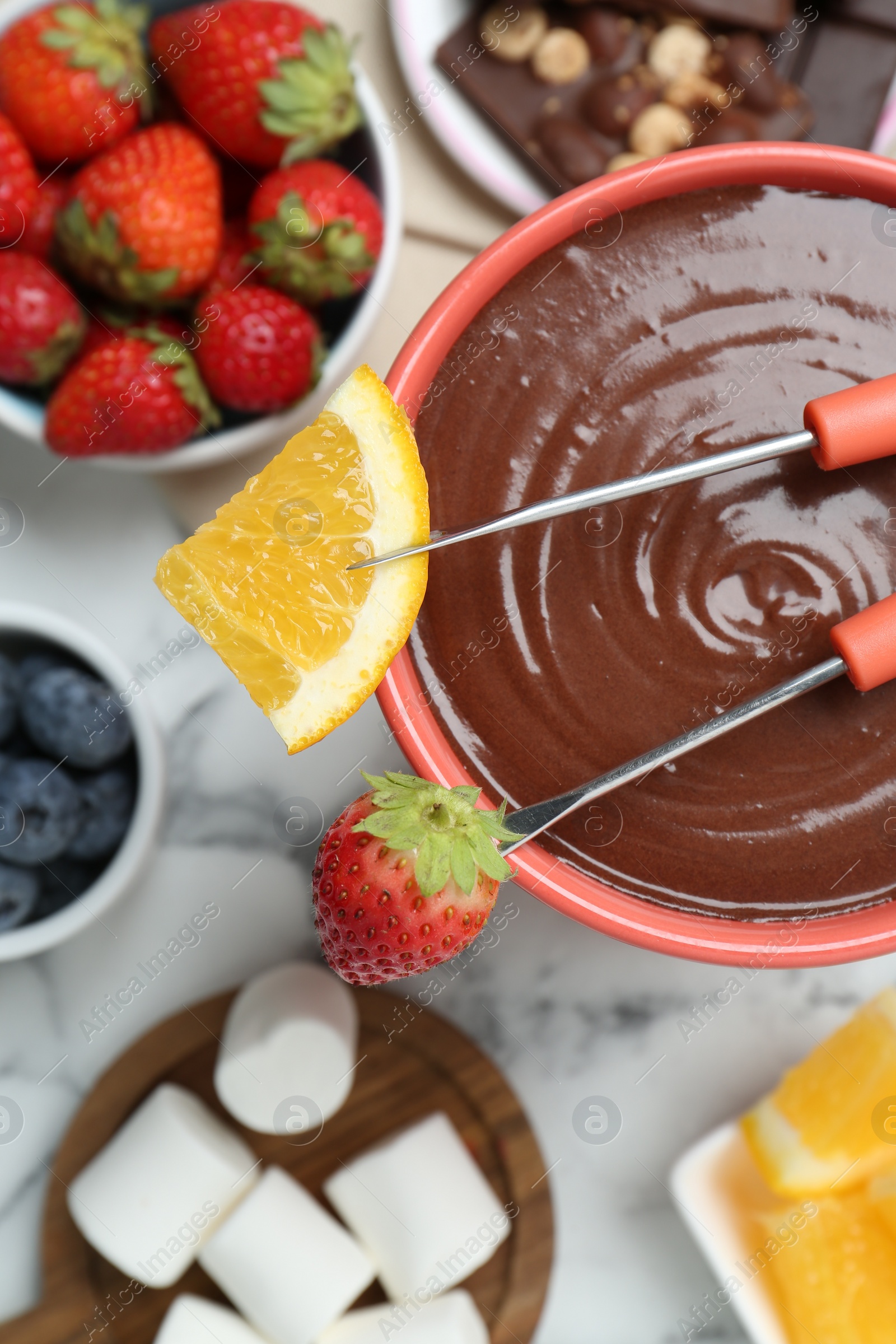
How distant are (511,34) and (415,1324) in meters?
1.52

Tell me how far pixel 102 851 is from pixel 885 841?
0.82 m

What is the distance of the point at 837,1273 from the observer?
1345mm

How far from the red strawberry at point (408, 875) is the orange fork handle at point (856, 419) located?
39cm

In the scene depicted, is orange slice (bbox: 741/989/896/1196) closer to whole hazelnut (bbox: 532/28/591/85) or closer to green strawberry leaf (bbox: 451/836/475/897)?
green strawberry leaf (bbox: 451/836/475/897)

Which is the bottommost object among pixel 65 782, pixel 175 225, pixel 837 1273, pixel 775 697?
pixel 837 1273

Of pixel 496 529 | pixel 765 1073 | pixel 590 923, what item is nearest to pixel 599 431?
pixel 496 529

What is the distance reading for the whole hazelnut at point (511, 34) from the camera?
1.40m

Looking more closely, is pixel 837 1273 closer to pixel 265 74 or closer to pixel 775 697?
pixel 775 697

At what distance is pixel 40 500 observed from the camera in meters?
1.41

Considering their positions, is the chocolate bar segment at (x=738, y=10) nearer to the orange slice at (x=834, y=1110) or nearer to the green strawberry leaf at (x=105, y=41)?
the green strawberry leaf at (x=105, y=41)

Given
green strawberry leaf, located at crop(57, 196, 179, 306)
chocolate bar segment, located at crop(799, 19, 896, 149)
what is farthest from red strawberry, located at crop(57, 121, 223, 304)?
chocolate bar segment, located at crop(799, 19, 896, 149)

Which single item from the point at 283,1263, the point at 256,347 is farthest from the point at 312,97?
the point at 283,1263

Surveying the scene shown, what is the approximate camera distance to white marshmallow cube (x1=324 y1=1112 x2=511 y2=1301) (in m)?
1.34

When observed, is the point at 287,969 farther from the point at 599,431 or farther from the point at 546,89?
the point at 546,89
